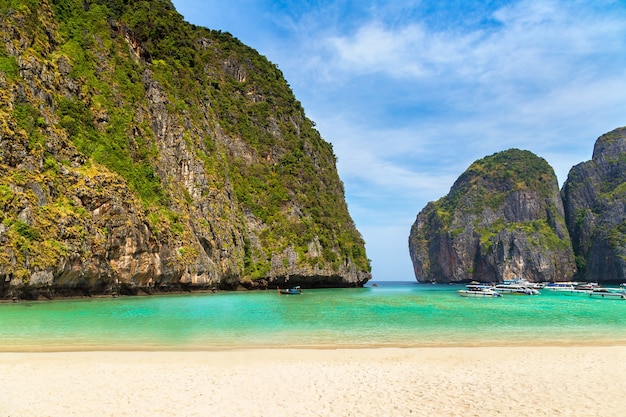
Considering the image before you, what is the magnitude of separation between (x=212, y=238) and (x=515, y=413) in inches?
1931

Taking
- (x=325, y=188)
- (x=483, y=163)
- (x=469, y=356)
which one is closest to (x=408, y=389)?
(x=469, y=356)

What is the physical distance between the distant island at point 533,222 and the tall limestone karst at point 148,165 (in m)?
75.1

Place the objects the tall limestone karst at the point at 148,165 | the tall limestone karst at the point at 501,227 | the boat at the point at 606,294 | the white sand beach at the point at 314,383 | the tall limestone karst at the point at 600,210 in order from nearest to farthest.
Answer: the white sand beach at the point at 314,383 → the tall limestone karst at the point at 148,165 → the boat at the point at 606,294 → the tall limestone karst at the point at 600,210 → the tall limestone karst at the point at 501,227

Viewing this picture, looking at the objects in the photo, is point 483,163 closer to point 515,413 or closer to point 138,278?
point 138,278

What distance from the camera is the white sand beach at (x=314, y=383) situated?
7.95 meters

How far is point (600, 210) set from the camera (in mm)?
140375

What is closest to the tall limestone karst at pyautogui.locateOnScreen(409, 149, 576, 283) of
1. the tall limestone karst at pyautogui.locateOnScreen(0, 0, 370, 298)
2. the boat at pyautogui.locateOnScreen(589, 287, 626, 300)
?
the boat at pyautogui.locateOnScreen(589, 287, 626, 300)

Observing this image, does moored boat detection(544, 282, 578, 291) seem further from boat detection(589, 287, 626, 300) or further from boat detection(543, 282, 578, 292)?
boat detection(589, 287, 626, 300)

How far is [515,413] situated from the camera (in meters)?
7.81

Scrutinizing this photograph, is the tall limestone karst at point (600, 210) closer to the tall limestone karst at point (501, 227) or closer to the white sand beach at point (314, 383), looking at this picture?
the tall limestone karst at point (501, 227)

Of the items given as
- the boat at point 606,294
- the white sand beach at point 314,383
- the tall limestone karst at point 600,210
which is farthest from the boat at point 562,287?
the white sand beach at point 314,383

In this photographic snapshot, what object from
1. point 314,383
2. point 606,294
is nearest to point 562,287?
point 606,294

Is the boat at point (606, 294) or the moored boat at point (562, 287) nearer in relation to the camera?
the boat at point (606, 294)

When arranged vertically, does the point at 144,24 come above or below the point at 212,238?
above
